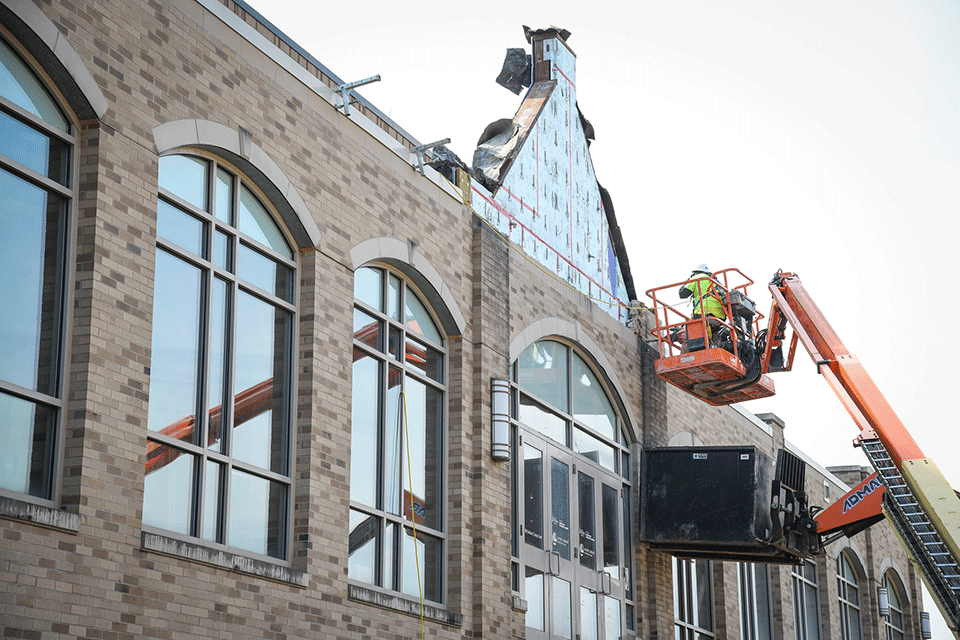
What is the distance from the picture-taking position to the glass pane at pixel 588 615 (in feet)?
63.0

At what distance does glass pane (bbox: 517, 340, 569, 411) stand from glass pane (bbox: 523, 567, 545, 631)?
2782 millimetres

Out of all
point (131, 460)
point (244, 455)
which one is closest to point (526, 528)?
point (244, 455)

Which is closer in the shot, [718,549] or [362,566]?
[362,566]

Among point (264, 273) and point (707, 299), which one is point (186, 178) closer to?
point (264, 273)

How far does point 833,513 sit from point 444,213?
996cm

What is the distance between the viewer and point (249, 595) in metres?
12.0

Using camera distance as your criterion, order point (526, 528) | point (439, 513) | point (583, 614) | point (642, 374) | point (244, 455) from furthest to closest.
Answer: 1. point (642, 374)
2. point (583, 614)
3. point (526, 528)
4. point (439, 513)
5. point (244, 455)

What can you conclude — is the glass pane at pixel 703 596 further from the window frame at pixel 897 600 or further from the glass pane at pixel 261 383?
the glass pane at pixel 261 383

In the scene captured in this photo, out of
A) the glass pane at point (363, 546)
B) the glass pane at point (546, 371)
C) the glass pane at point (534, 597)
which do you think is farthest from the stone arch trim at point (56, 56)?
the glass pane at point (534, 597)

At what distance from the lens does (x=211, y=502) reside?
12109 millimetres

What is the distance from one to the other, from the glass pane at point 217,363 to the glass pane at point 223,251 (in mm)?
192

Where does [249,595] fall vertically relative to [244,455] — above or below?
below

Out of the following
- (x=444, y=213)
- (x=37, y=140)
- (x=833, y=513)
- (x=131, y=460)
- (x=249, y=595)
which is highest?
(x=444, y=213)

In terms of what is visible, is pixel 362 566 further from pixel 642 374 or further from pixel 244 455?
pixel 642 374
